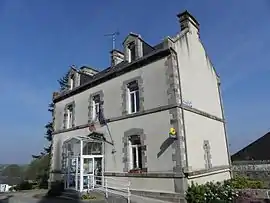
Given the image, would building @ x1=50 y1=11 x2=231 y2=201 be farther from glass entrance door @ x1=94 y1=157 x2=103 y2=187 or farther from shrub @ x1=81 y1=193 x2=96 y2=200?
shrub @ x1=81 y1=193 x2=96 y2=200

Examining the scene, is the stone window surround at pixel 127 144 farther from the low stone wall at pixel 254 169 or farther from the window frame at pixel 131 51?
the low stone wall at pixel 254 169

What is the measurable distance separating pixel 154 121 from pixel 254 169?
10.3 meters

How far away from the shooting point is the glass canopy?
497 inches

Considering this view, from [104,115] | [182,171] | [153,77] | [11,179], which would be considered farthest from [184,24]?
[11,179]

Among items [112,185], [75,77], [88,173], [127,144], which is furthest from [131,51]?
[112,185]

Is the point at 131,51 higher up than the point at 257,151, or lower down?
higher up

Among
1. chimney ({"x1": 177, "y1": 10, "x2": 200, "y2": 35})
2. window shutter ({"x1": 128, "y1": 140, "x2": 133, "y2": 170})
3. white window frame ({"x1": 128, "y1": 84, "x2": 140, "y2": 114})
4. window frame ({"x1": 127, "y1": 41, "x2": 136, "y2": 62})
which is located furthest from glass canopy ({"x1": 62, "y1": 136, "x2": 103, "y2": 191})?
chimney ({"x1": 177, "y1": 10, "x2": 200, "y2": 35})

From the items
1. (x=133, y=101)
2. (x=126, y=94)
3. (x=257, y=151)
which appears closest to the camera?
(x=133, y=101)

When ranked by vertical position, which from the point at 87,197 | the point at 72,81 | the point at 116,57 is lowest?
the point at 87,197

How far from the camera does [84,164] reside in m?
13.1

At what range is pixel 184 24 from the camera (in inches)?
566

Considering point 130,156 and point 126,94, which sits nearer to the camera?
point 130,156

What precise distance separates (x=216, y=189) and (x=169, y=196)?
2136mm

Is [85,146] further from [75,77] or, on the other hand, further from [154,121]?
[75,77]
